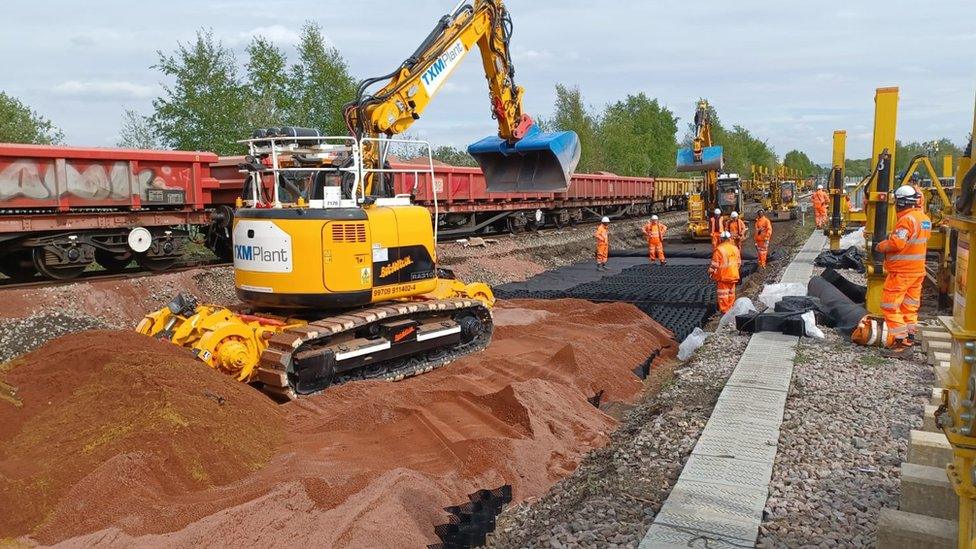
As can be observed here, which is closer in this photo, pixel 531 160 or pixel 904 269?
pixel 904 269

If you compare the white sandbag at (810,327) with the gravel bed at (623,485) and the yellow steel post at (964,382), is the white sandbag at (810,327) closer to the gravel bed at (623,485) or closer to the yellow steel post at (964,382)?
the gravel bed at (623,485)

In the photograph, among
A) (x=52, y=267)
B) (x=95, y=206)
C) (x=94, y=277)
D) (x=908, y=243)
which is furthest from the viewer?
(x=94, y=277)

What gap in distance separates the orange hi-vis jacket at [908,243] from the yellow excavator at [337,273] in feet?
Answer: 17.2

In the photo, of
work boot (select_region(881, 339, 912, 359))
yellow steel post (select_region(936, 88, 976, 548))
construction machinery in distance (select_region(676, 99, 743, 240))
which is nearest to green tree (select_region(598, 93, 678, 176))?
construction machinery in distance (select_region(676, 99, 743, 240))

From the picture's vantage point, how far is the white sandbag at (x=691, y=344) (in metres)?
10.1

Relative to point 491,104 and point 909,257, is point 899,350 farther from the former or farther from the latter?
point 491,104

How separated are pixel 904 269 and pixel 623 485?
5821 mm

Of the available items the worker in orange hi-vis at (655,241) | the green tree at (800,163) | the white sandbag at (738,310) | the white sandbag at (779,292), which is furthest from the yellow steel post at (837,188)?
the green tree at (800,163)

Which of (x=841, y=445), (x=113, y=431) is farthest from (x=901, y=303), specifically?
(x=113, y=431)

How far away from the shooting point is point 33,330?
8875 millimetres

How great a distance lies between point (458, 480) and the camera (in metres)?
5.38

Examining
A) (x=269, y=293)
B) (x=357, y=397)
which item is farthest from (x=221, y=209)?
(x=357, y=397)

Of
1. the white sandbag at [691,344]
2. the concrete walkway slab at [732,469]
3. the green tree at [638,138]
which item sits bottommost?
the white sandbag at [691,344]

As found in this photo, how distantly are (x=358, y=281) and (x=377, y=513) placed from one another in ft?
11.4
